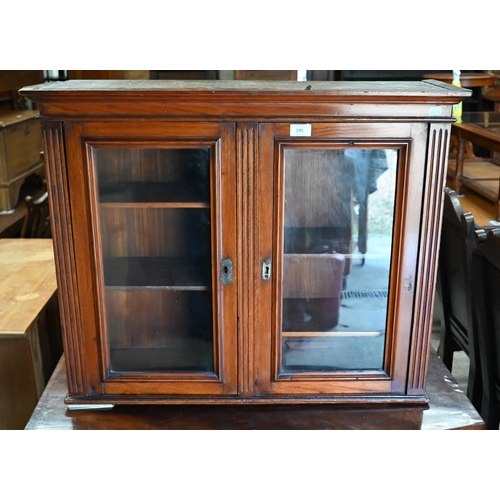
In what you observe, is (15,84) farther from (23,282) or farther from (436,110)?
(436,110)

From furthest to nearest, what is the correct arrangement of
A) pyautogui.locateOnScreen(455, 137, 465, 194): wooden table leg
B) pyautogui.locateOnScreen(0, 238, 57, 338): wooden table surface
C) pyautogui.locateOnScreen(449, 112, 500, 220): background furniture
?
pyautogui.locateOnScreen(455, 137, 465, 194): wooden table leg → pyautogui.locateOnScreen(449, 112, 500, 220): background furniture → pyautogui.locateOnScreen(0, 238, 57, 338): wooden table surface

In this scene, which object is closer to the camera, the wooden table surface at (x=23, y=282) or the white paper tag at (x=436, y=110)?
the white paper tag at (x=436, y=110)

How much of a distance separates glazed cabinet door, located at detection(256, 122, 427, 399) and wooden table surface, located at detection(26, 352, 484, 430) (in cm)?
5

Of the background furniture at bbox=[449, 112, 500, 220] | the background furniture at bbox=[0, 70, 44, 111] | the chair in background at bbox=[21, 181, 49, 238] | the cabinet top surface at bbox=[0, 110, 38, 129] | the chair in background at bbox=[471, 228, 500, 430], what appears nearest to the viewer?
the chair in background at bbox=[471, 228, 500, 430]

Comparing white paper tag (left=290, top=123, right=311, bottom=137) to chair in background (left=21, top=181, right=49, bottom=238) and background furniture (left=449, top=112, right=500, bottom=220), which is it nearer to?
chair in background (left=21, top=181, right=49, bottom=238)

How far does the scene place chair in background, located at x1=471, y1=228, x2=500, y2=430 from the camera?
1565 mm

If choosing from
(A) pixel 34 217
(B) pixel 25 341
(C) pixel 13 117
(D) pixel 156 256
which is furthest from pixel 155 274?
(C) pixel 13 117

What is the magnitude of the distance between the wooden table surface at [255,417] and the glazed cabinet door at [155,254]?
56 millimetres

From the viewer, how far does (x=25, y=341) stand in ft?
5.39

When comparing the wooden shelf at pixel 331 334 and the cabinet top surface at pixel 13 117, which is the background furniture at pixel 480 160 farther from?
the cabinet top surface at pixel 13 117

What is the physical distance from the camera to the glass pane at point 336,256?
3.82 feet

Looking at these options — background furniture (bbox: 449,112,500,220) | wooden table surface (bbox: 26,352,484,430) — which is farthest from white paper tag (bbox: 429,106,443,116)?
background furniture (bbox: 449,112,500,220)

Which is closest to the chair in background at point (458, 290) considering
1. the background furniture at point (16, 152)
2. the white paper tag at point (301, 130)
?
the white paper tag at point (301, 130)

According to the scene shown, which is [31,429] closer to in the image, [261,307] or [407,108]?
[261,307]
